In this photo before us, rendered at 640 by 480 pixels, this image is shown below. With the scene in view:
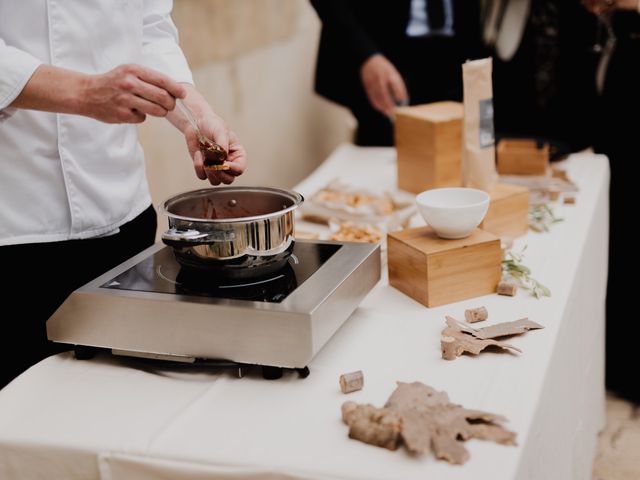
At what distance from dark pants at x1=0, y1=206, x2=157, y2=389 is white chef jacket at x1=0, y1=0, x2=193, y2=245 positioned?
26 mm

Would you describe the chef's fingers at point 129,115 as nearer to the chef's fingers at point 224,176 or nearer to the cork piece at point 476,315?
the chef's fingers at point 224,176

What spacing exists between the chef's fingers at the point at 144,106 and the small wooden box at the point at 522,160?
129 cm

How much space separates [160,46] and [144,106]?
17.2 inches

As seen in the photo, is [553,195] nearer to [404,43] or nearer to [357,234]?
[357,234]

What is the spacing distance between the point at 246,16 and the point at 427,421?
2.89 metres

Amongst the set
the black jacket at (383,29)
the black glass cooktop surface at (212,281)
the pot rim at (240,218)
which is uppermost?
the black jacket at (383,29)

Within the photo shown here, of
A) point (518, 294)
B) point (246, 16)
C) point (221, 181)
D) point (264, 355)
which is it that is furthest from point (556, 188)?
point (246, 16)

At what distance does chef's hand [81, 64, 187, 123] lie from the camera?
1188 mm

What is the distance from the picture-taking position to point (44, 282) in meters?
1.43

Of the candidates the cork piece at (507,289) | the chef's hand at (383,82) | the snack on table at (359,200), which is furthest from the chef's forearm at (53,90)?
the chef's hand at (383,82)

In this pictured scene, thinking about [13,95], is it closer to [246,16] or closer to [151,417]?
[151,417]

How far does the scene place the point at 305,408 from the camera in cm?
113

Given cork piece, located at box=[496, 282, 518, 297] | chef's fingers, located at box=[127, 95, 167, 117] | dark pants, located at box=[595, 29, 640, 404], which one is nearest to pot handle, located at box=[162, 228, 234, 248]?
chef's fingers, located at box=[127, 95, 167, 117]

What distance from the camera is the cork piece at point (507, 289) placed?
1485 mm
